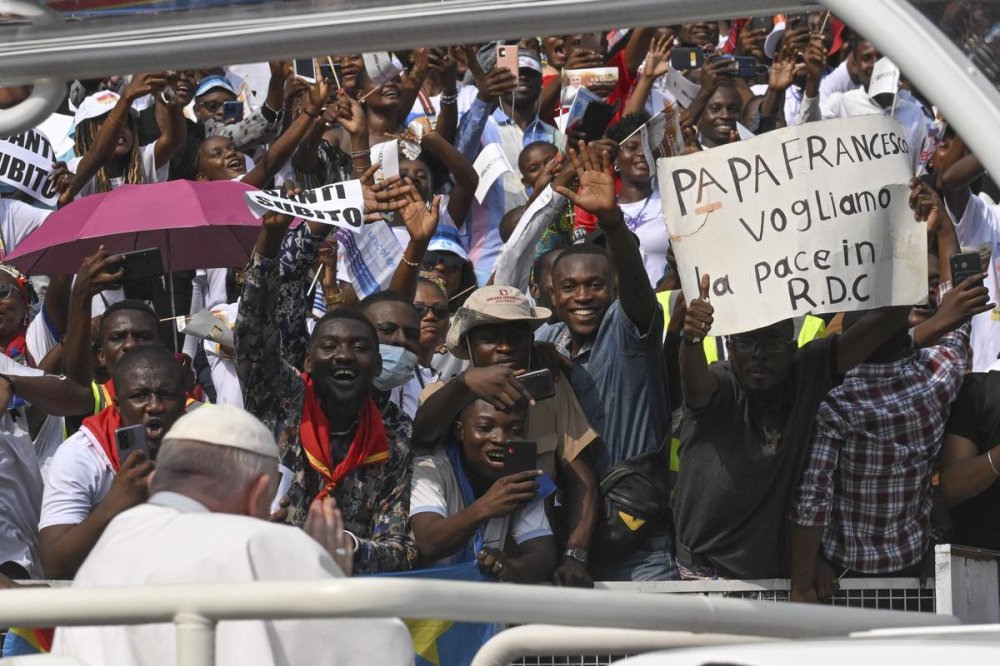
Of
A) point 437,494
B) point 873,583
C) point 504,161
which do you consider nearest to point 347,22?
point 437,494

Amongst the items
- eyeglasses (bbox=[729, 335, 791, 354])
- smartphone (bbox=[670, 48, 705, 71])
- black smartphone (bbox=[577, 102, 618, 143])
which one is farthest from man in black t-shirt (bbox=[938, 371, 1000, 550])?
smartphone (bbox=[670, 48, 705, 71])

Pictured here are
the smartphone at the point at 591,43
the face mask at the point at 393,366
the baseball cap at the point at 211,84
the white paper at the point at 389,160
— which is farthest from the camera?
the baseball cap at the point at 211,84

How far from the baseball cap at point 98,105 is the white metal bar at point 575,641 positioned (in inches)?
312

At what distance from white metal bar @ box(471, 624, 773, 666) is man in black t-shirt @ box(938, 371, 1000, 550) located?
3687mm

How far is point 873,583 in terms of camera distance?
6.09 metres

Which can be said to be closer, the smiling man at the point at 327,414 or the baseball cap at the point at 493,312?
the smiling man at the point at 327,414

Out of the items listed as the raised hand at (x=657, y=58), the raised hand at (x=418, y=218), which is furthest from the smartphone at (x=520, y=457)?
the raised hand at (x=657, y=58)

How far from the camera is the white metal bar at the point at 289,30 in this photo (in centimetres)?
371

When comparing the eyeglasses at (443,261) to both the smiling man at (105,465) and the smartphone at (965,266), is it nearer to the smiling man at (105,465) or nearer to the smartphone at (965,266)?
the smiling man at (105,465)

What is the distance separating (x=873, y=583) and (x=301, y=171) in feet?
15.0

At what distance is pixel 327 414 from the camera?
6457mm

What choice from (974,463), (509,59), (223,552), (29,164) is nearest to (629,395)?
(974,463)

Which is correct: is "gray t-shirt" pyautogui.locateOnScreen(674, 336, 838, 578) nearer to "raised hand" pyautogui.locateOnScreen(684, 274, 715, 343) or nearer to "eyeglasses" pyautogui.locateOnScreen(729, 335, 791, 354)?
"eyeglasses" pyautogui.locateOnScreen(729, 335, 791, 354)

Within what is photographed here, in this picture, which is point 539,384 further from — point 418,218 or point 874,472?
point 874,472
